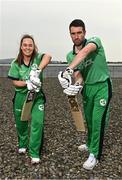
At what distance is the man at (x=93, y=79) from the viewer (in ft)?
18.4

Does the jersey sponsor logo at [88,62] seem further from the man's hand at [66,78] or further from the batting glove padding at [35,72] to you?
the batting glove padding at [35,72]

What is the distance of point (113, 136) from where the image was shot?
7.88 meters

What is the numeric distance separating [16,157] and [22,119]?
29.3 inches

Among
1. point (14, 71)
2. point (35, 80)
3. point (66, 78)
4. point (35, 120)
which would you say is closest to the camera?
point (66, 78)

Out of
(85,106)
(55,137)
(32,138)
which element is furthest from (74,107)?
(55,137)

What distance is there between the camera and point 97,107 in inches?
227

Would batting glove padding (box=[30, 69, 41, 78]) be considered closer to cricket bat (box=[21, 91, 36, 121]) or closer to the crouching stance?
the crouching stance

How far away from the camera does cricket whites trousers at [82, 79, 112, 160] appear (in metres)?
5.75

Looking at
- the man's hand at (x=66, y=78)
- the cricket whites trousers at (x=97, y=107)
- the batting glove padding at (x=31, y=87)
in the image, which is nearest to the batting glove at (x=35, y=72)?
the batting glove padding at (x=31, y=87)

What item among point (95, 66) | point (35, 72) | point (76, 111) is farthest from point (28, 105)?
point (95, 66)

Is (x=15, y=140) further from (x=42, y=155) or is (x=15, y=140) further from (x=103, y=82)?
(x=103, y=82)

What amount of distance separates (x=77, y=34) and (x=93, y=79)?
2.28ft

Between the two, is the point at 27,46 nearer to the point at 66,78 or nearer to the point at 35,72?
the point at 35,72

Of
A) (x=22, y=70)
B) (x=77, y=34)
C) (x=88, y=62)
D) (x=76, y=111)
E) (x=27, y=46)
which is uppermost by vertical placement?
(x=77, y=34)
